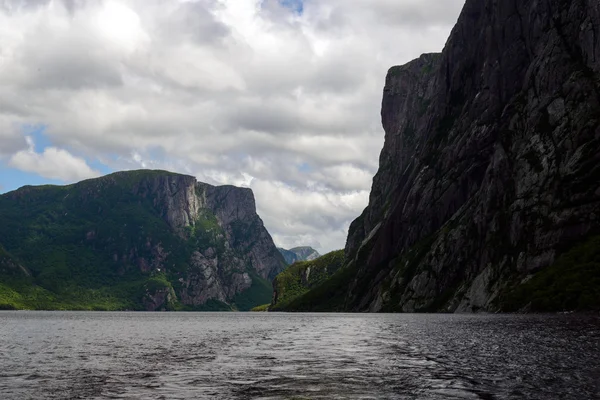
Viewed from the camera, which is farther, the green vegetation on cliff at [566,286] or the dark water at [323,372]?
the green vegetation on cliff at [566,286]

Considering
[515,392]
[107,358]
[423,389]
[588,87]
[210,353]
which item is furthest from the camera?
[588,87]

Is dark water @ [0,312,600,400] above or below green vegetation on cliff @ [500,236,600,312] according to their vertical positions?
below

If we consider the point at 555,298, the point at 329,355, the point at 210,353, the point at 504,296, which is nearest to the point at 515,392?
the point at 329,355

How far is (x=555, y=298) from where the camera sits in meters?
154

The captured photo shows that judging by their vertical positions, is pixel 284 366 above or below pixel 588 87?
below

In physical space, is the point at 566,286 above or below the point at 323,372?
above

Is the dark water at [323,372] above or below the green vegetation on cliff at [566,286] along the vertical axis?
below

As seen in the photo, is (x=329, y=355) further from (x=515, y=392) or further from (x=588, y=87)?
(x=588, y=87)

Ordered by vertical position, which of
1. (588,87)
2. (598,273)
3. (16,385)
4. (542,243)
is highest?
(588,87)

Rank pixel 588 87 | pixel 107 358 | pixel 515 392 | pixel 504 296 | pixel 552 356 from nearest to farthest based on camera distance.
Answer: pixel 515 392
pixel 552 356
pixel 107 358
pixel 504 296
pixel 588 87

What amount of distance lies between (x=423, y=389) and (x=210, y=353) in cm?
3436

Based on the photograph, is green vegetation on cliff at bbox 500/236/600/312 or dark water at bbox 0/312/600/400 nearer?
dark water at bbox 0/312/600/400

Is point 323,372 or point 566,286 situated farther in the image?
point 566,286

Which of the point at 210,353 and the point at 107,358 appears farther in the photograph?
the point at 210,353
